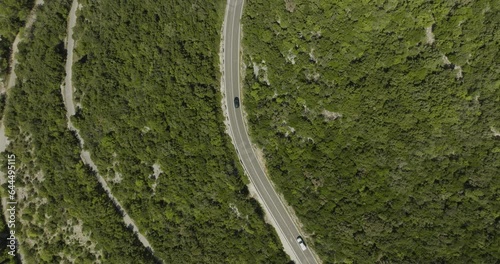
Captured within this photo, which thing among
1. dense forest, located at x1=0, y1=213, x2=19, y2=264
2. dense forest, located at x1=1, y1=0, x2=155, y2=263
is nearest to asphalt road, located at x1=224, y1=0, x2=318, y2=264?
dense forest, located at x1=1, y1=0, x2=155, y2=263

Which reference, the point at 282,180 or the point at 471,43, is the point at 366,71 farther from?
the point at 282,180

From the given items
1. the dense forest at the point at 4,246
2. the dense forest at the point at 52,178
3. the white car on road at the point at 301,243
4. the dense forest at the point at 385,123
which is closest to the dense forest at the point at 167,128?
the white car on road at the point at 301,243

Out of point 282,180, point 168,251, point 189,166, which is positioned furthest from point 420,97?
point 168,251

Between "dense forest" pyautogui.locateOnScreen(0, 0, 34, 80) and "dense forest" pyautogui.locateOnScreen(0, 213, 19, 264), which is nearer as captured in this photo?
"dense forest" pyautogui.locateOnScreen(0, 213, 19, 264)

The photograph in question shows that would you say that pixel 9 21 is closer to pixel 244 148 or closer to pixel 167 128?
pixel 167 128

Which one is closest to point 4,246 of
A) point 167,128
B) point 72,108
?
point 72,108

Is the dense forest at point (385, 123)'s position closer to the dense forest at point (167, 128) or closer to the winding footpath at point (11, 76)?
the dense forest at point (167, 128)

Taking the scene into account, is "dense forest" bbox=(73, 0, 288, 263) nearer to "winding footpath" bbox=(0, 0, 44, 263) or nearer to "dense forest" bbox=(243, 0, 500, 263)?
"dense forest" bbox=(243, 0, 500, 263)
